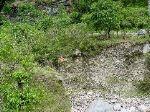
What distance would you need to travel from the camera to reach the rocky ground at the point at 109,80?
30797 mm

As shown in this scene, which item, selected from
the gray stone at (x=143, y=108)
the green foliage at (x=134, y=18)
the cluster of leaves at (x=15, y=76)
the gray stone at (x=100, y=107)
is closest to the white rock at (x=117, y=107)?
the gray stone at (x=100, y=107)

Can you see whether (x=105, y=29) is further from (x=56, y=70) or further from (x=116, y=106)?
(x=116, y=106)

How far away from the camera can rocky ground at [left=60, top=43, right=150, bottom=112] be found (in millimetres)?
30797

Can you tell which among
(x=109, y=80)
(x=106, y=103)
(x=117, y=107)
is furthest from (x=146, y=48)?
(x=117, y=107)

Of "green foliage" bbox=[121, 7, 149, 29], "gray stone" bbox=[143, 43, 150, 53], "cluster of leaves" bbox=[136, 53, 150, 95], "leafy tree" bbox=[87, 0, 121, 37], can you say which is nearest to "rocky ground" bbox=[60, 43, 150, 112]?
"gray stone" bbox=[143, 43, 150, 53]

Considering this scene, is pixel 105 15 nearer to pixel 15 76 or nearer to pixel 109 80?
pixel 109 80

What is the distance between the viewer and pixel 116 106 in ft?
100

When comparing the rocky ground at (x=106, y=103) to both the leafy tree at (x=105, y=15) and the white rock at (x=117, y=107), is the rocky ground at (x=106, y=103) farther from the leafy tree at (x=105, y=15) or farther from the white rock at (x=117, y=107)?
the leafy tree at (x=105, y=15)

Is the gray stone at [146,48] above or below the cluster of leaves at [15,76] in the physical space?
below

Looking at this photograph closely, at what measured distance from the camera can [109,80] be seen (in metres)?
35.1

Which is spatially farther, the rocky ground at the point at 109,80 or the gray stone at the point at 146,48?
the gray stone at the point at 146,48

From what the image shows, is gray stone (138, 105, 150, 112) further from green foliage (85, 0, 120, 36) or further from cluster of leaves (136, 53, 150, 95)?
green foliage (85, 0, 120, 36)

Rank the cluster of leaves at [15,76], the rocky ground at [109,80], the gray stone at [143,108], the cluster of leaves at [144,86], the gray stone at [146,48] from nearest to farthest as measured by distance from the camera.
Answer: the cluster of leaves at [15,76] < the gray stone at [143,108] < the rocky ground at [109,80] < the cluster of leaves at [144,86] < the gray stone at [146,48]

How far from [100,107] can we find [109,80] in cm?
501
